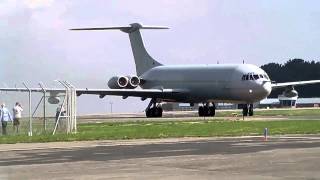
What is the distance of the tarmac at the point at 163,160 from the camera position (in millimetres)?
14828

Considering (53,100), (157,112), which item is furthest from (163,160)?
(157,112)

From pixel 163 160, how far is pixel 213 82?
133 feet

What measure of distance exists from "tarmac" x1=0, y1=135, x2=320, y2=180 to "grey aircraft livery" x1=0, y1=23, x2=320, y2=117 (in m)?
31.0

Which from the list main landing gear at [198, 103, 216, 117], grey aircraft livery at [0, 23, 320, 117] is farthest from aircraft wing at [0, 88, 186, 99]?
main landing gear at [198, 103, 216, 117]

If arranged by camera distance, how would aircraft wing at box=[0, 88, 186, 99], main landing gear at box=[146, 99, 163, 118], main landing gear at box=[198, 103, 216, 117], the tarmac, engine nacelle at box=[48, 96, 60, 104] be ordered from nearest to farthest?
the tarmac
engine nacelle at box=[48, 96, 60, 104]
aircraft wing at box=[0, 88, 186, 99]
main landing gear at box=[198, 103, 216, 117]
main landing gear at box=[146, 99, 163, 118]

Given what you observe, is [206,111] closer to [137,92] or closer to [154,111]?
[154,111]

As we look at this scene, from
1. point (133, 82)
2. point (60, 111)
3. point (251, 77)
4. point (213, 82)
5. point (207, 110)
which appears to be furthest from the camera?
point (133, 82)

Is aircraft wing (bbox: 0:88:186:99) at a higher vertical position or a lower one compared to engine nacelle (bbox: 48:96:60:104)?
higher

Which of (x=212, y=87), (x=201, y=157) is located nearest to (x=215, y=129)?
(x=201, y=157)

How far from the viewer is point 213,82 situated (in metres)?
58.6

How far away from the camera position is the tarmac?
14.8 meters

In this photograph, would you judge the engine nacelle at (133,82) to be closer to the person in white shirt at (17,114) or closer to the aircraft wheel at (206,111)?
the aircraft wheel at (206,111)

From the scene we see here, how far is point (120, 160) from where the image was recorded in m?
18.5

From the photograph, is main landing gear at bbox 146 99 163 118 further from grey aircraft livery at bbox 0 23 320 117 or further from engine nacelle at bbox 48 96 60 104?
engine nacelle at bbox 48 96 60 104
